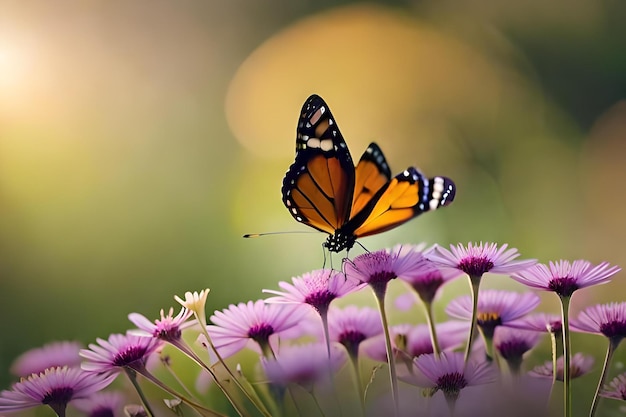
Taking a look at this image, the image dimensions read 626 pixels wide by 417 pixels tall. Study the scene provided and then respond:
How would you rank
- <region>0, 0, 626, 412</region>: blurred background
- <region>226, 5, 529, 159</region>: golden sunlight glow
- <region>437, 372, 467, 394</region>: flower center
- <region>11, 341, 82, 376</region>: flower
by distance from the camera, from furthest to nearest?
1. <region>226, 5, 529, 159</region>: golden sunlight glow
2. <region>0, 0, 626, 412</region>: blurred background
3. <region>11, 341, 82, 376</region>: flower
4. <region>437, 372, 467, 394</region>: flower center

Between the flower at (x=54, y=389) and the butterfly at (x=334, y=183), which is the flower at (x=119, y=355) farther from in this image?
the butterfly at (x=334, y=183)

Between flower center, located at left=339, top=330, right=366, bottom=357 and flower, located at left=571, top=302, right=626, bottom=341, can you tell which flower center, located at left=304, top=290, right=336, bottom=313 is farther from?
flower, located at left=571, top=302, right=626, bottom=341

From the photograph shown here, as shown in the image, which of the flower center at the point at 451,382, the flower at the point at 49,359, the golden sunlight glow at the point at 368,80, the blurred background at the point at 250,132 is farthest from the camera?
the golden sunlight glow at the point at 368,80

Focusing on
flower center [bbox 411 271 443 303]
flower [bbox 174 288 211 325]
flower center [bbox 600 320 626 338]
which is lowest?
flower center [bbox 600 320 626 338]

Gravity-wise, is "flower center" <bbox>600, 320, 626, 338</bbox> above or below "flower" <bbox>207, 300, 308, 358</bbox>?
below

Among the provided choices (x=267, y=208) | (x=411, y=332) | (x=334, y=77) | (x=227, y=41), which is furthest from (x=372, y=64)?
(x=411, y=332)

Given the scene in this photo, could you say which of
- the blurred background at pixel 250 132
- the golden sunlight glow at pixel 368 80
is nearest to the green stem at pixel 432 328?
the blurred background at pixel 250 132

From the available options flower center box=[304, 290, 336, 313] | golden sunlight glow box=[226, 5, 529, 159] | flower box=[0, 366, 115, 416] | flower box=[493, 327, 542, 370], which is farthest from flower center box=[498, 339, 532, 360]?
golden sunlight glow box=[226, 5, 529, 159]
